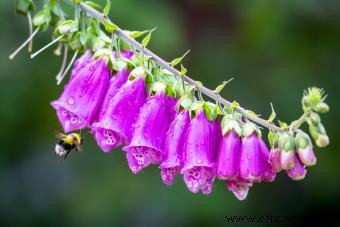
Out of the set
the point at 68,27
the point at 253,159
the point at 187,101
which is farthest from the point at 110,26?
the point at 253,159

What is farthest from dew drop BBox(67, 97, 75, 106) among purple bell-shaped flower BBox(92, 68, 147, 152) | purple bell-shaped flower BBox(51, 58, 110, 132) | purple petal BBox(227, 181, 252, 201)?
purple petal BBox(227, 181, 252, 201)

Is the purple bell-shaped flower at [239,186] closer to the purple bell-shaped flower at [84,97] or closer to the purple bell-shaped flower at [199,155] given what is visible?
the purple bell-shaped flower at [199,155]

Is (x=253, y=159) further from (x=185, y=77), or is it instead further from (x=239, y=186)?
(x=185, y=77)

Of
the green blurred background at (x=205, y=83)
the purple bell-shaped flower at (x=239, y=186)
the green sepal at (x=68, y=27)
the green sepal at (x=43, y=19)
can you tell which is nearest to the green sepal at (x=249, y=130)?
the purple bell-shaped flower at (x=239, y=186)

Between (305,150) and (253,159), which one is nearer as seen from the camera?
(305,150)

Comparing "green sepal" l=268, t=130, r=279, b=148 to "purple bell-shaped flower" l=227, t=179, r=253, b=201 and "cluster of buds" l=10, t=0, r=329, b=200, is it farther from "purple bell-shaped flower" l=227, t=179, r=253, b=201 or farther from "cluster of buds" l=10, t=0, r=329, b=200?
"purple bell-shaped flower" l=227, t=179, r=253, b=201

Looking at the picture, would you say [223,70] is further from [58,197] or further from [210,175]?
[210,175]
